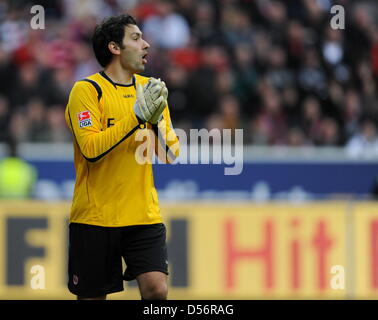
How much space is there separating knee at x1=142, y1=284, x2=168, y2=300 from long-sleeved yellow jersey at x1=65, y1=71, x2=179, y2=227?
41 centimetres

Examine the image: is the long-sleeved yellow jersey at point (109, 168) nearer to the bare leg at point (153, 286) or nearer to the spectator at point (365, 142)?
the bare leg at point (153, 286)

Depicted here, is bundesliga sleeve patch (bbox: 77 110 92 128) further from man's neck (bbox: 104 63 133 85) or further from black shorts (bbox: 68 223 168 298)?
black shorts (bbox: 68 223 168 298)

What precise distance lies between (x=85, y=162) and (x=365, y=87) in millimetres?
8573

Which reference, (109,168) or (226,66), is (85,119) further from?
(226,66)

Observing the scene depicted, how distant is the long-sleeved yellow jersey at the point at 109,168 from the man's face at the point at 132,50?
153mm

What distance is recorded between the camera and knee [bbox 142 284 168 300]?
6.24 metres

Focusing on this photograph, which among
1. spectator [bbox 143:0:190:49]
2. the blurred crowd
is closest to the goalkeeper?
the blurred crowd

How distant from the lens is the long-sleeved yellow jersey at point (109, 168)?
20.5ft

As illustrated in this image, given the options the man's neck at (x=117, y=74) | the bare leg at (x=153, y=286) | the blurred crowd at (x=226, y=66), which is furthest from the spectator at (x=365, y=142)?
the bare leg at (x=153, y=286)

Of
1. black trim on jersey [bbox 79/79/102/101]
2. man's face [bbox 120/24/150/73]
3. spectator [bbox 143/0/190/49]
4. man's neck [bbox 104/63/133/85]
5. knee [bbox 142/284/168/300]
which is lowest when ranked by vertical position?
knee [bbox 142/284/168/300]

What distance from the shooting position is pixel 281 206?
1046 centimetres

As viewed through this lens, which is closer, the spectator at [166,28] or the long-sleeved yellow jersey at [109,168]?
the long-sleeved yellow jersey at [109,168]

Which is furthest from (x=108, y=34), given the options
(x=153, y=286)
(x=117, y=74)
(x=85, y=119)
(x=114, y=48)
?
(x=153, y=286)
